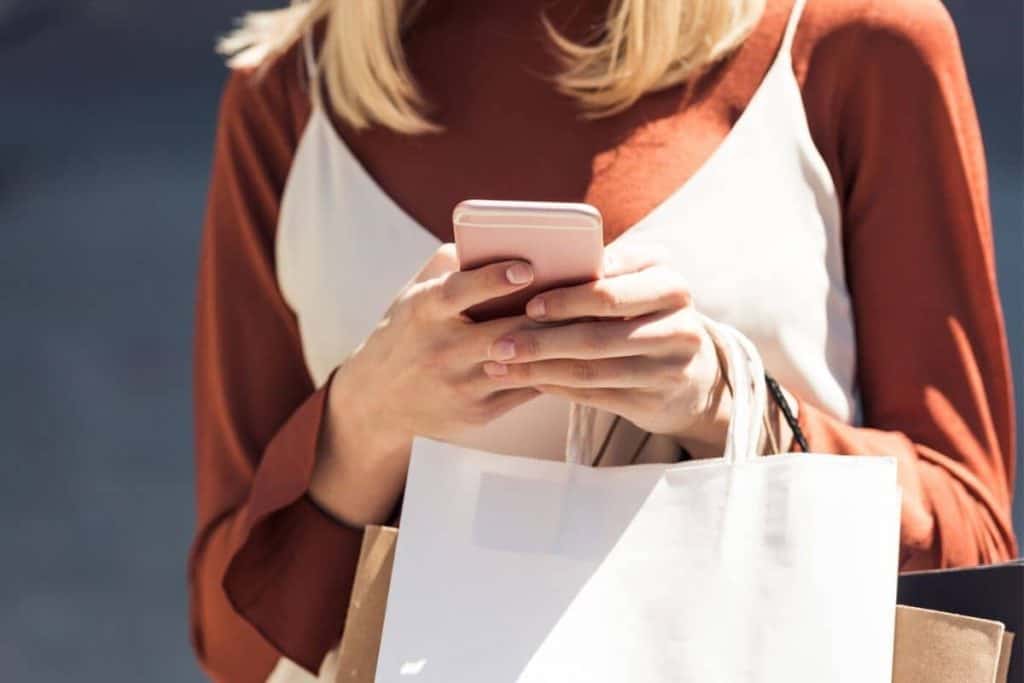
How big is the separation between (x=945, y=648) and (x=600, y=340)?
9.3 inches

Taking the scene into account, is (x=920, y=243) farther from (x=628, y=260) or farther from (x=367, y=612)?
(x=367, y=612)

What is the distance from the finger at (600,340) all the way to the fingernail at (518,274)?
0.04 m

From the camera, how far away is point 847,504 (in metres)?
0.86

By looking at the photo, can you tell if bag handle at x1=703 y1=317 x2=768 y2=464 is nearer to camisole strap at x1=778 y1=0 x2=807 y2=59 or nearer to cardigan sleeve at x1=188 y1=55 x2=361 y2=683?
camisole strap at x1=778 y1=0 x2=807 y2=59

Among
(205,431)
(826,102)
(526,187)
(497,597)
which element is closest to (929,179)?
(826,102)

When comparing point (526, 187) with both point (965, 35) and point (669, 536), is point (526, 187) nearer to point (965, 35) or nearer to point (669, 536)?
point (669, 536)

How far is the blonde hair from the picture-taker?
107 cm

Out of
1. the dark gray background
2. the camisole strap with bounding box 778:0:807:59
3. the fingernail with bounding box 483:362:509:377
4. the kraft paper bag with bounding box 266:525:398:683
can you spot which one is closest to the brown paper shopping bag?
the kraft paper bag with bounding box 266:525:398:683

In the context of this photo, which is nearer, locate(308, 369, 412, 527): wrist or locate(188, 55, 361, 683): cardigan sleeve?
locate(308, 369, 412, 527): wrist

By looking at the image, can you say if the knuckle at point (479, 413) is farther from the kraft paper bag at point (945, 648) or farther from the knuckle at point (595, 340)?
the kraft paper bag at point (945, 648)

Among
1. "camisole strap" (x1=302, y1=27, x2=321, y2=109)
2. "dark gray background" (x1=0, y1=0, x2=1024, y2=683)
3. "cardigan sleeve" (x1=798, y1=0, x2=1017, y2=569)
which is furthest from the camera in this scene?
"dark gray background" (x1=0, y1=0, x2=1024, y2=683)

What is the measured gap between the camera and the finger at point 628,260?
0.87m

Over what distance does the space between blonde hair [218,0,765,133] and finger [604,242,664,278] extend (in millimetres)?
223

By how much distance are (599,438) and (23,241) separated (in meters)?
2.37
